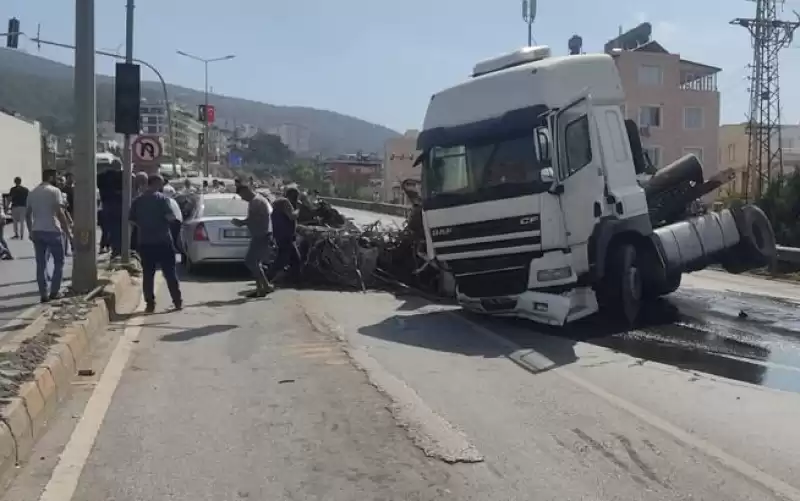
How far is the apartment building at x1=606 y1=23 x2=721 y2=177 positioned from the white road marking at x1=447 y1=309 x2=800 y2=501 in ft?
185

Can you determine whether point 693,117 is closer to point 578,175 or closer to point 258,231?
point 258,231

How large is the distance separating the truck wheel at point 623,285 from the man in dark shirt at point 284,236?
214 inches

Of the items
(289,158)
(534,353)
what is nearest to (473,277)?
(534,353)

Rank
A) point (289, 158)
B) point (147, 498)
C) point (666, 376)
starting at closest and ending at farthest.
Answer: point (147, 498) < point (666, 376) < point (289, 158)

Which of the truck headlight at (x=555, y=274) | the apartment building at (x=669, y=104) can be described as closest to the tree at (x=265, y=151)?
A: the apartment building at (x=669, y=104)

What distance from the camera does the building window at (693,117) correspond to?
65.7 meters

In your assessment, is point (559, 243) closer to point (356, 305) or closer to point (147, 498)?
point (356, 305)

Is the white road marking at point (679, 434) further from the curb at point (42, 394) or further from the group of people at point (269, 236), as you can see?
the group of people at point (269, 236)

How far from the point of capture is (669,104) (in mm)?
65125

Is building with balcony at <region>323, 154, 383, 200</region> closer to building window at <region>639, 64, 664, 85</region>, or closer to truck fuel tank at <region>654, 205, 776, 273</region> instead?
building window at <region>639, 64, 664, 85</region>

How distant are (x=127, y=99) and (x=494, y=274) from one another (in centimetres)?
694

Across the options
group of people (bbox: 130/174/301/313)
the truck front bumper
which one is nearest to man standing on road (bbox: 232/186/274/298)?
group of people (bbox: 130/174/301/313)

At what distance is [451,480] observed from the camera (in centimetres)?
556

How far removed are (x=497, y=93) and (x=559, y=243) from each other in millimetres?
1939
